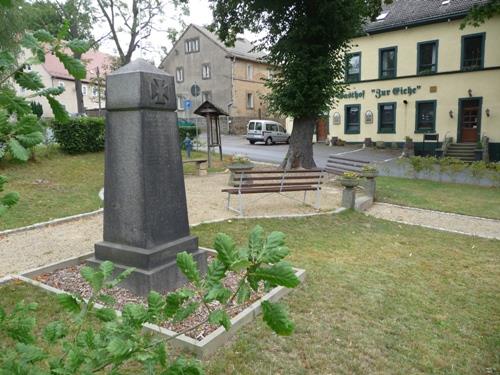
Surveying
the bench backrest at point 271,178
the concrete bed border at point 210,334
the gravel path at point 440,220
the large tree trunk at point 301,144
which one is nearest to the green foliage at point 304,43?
the large tree trunk at point 301,144

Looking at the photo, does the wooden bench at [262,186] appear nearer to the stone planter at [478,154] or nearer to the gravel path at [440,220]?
the gravel path at [440,220]

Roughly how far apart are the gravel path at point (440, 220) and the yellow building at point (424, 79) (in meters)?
16.4

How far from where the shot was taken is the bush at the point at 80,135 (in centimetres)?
1645

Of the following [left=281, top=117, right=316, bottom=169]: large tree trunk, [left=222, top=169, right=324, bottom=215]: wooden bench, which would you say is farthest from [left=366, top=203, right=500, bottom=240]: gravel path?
[left=281, top=117, right=316, bottom=169]: large tree trunk

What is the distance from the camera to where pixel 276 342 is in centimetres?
386

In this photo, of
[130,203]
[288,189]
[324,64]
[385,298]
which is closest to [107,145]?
[130,203]

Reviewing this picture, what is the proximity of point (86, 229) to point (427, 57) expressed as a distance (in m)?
24.8

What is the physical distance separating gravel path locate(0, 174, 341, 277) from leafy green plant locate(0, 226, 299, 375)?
5278 mm

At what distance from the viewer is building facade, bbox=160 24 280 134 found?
141ft

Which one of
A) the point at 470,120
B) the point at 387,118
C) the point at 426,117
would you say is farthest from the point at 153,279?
the point at 387,118

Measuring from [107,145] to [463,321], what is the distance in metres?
4.51

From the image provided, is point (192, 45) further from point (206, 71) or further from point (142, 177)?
point (142, 177)

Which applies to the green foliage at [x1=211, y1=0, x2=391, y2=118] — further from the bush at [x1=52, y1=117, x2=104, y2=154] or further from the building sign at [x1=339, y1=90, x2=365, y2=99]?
the building sign at [x1=339, y1=90, x2=365, y2=99]

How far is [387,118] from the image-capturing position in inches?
1108
